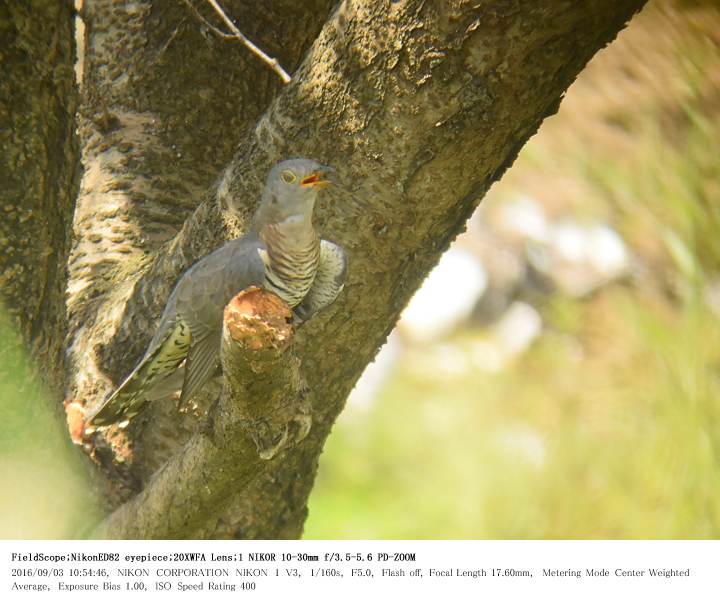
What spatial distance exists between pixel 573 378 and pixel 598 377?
8.1 inches

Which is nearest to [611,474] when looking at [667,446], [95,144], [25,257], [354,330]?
[667,446]

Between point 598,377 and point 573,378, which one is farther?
point 573,378

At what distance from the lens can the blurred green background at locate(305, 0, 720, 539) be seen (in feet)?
7.52

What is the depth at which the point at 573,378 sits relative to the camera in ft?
12.5

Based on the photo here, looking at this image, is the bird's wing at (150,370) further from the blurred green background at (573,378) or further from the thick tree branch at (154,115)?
the thick tree branch at (154,115)

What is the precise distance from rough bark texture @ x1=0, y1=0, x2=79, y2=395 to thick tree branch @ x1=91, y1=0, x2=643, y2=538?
0.23 m

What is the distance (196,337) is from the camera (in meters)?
1.34

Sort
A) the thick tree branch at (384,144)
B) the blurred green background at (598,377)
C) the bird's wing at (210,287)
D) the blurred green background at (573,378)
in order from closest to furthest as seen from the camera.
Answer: the thick tree branch at (384,144), the bird's wing at (210,287), the blurred green background at (573,378), the blurred green background at (598,377)

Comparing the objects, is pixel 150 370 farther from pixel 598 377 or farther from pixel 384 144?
pixel 598 377

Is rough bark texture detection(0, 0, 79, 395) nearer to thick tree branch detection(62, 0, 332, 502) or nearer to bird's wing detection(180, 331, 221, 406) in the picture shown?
bird's wing detection(180, 331, 221, 406)

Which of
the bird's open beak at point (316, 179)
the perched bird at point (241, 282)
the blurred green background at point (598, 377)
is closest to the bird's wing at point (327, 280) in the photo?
the perched bird at point (241, 282)

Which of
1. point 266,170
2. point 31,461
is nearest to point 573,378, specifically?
point 266,170

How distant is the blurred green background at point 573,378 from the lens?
1840 mm
